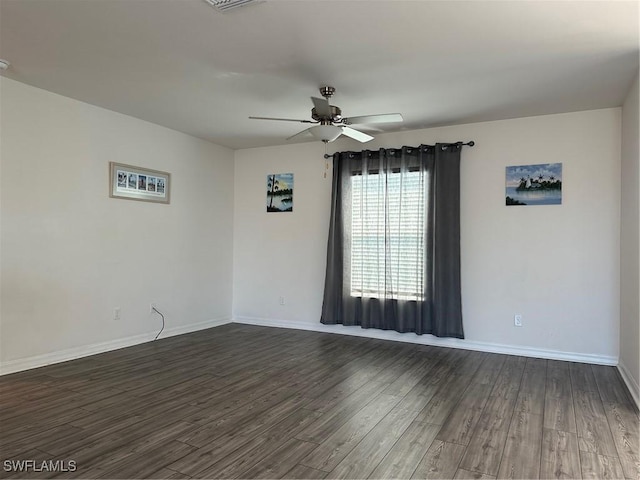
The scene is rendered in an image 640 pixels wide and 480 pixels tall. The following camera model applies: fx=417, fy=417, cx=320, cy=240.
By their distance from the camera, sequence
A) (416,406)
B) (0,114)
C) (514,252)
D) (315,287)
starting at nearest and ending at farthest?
(416,406) < (0,114) < (514,252) < (315,287)

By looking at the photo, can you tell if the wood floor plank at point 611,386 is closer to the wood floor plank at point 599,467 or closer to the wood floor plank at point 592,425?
the wood floor plank at point 592,425

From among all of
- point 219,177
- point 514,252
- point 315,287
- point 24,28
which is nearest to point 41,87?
point 24,28

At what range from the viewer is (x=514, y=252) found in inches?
184

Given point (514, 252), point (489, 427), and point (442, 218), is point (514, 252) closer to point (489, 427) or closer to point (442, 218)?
point (442, 218)

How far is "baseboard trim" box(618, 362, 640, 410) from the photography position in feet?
Result: 10.5

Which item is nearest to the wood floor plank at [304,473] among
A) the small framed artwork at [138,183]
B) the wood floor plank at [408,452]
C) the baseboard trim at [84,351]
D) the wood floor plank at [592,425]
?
the wood floor plank at [408,452]

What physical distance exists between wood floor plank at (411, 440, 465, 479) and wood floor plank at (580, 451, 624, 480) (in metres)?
0.64

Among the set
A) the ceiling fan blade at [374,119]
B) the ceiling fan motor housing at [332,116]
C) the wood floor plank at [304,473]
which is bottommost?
the wood floor plank at [304,473]

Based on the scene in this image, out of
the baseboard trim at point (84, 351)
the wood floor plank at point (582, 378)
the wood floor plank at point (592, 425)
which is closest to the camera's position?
the wood floor plank at point (592, 425)

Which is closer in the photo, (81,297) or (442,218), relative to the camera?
(81,297)

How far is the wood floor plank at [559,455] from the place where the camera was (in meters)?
2.22

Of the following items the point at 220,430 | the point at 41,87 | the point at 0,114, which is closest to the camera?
the point at 220,430

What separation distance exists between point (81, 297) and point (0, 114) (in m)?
1.85

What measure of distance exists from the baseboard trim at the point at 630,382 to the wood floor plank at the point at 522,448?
907mm
